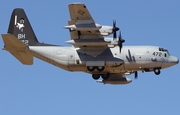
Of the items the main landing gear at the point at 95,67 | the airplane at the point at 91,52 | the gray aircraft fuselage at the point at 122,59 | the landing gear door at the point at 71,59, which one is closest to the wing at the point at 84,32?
the airplane at the point at 91,52

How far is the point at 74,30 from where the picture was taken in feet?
151

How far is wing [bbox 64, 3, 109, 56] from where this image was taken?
44188mm

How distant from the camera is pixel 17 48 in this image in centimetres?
4866

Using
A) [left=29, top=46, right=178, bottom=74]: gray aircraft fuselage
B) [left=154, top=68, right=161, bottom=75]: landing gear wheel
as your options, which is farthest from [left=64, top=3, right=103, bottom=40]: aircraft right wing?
[left=154, top=68, right=161, bottom=75]: landing gear wheel

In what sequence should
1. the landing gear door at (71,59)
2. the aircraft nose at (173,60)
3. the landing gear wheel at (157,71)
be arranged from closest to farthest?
the landing gear door at (71,59) < the landing gear wheel at (157,71) < the aircraft nose at (173,60)

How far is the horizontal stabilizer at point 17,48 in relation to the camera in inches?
1858

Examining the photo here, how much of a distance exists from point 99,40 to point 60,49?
4.48 meters

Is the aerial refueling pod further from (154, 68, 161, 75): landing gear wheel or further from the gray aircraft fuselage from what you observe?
(154, 68, 161, 75): landing gear wheel

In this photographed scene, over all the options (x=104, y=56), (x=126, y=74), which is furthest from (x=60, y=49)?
(x=126, y=74)

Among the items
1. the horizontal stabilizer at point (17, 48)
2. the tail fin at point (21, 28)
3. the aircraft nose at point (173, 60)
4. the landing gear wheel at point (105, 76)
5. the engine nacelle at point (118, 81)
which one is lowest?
the engine nacelle at point (118, 81)

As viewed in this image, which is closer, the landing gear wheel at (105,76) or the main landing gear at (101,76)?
the main landing gear at (101,76)

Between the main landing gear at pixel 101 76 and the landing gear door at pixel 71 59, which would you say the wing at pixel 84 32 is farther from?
the main landing gear at pixel 101 76

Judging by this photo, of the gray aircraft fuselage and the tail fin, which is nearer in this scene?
the gray aircraft fuselage

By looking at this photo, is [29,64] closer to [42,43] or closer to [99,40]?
[42,43]
